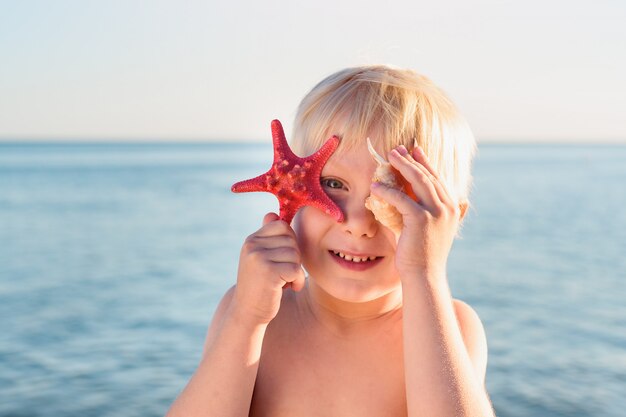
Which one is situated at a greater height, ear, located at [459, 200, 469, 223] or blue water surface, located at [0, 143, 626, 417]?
ear, located at [459, 200, 469, 223]

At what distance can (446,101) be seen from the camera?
2.31 m

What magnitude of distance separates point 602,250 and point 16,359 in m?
9.11

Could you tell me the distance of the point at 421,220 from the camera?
188 cm

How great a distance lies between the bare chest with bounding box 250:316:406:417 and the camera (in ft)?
7.48

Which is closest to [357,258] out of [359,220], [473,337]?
[359,220]

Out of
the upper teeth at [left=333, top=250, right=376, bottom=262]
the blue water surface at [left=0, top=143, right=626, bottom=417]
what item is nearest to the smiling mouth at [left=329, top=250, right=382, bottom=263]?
the upper teeth at [left=333, top=250, right=376, bottom=262]

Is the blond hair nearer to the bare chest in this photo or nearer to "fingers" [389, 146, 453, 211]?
"fingers" [389, 146, 453, 211]

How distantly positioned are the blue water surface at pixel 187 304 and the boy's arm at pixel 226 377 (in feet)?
12.5

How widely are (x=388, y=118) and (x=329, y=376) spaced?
2.75 feet

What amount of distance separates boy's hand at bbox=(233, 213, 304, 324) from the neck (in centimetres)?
38

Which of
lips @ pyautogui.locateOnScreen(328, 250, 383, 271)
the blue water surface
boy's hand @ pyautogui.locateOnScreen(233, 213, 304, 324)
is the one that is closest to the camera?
boy's hand @ pyautogui.locateOnScreen(233, 213, 304, 324)

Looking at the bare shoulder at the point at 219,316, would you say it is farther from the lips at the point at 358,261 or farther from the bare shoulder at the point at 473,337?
the bare shoulder at the point at 473,337

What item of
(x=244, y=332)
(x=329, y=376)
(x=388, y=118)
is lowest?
(x=329, y=376)

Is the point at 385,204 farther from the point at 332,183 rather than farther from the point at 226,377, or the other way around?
the point at 226,377
